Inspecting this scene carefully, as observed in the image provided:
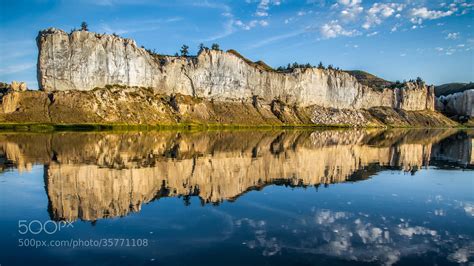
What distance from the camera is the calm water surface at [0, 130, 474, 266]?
39.9 ft

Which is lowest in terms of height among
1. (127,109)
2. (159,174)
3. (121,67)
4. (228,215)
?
(228,215)

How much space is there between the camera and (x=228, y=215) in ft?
55.8

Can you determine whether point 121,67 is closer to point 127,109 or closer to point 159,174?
point 127,109

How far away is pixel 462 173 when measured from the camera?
3203cm

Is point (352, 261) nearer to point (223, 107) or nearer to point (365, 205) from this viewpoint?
point (365, 205)

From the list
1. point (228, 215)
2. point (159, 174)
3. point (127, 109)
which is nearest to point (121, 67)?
point (127, 109)

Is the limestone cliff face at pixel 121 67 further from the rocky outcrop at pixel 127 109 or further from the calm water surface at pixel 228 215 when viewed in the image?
the calm water surface at pixel 228 215

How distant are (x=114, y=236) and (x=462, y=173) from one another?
1185 inches

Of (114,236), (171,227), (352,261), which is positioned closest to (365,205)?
(352,261)

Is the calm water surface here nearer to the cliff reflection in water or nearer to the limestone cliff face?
the cliff reflection in water

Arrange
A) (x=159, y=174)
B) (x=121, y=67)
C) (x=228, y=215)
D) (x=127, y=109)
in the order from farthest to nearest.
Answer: (x=121, y=67)
(x=127, y=109)
(x=159, y=174)
(x=228, y=215)

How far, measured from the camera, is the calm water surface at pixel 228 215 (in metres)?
12.2

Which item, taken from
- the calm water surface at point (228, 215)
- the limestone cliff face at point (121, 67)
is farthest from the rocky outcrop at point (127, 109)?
the calm water surface at point (228, 215)

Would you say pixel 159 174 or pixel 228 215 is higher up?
pixel 159 174
